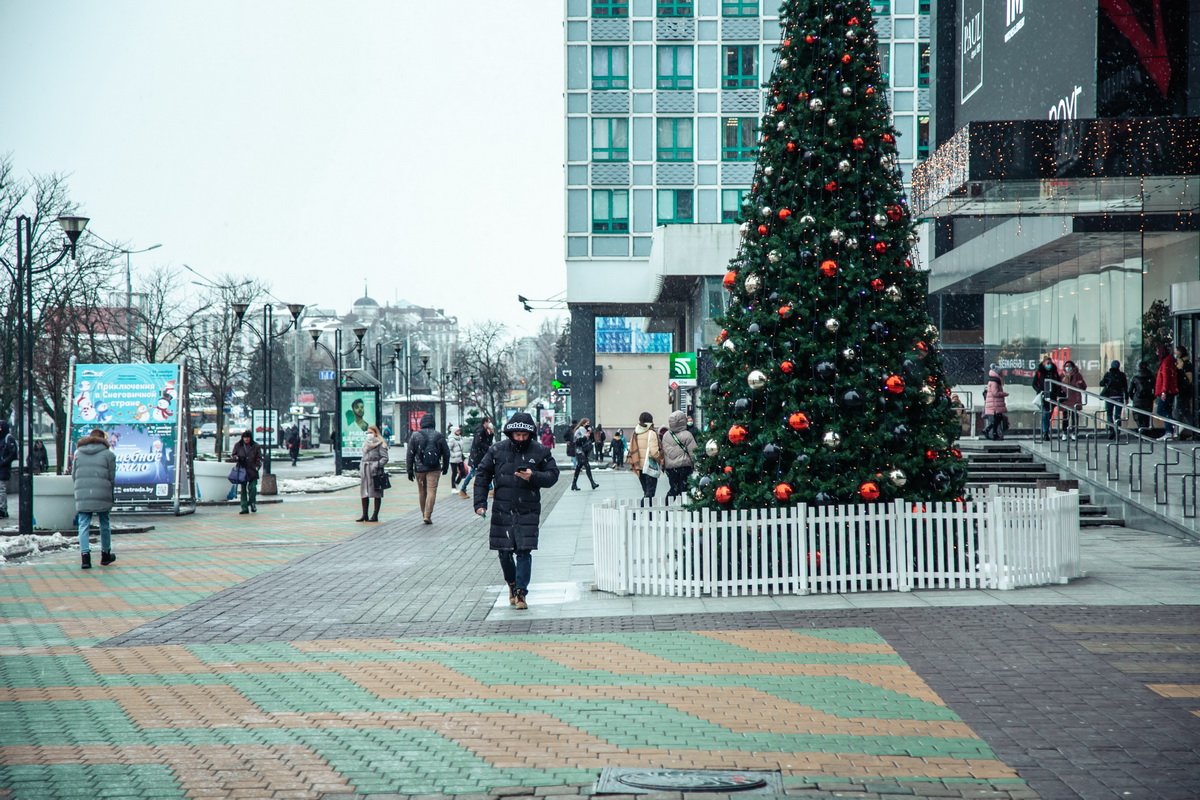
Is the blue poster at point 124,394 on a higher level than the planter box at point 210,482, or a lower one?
higher

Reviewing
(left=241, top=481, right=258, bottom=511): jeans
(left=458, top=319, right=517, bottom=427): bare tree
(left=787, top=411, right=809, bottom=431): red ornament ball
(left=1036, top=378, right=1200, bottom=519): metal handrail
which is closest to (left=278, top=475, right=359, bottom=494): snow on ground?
(left=241, top=481, right=258, bottom=511): jeans

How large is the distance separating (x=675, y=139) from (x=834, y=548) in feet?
151

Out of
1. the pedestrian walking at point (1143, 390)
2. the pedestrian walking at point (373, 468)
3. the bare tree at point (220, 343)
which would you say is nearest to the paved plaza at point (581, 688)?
the pedestrian walking at point (373, 468)

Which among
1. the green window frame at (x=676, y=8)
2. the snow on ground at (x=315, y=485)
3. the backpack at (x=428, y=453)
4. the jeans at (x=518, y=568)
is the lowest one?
the snow on ground at (x=315, y=485)

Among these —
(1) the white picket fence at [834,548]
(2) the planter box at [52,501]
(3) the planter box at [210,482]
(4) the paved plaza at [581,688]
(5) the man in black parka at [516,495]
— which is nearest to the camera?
(4) the paved plaza at [581,688]

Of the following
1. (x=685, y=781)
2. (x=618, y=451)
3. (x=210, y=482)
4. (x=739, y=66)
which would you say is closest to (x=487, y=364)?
(x=739, y=66)

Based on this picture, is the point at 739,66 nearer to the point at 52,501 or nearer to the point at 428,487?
the point at 428,487

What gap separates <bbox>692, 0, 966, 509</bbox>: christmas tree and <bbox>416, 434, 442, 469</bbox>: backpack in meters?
9.32

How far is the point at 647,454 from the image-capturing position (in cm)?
1834

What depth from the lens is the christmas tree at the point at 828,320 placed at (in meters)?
10.7

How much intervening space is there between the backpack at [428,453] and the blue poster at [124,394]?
5.42 meters

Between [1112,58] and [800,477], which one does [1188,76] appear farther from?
[800,477]

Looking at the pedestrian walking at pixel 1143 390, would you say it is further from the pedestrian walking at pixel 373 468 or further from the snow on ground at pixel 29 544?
the snow on ground at pixel 29 544

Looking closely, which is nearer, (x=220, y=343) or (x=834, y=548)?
(x=834, y=548)
